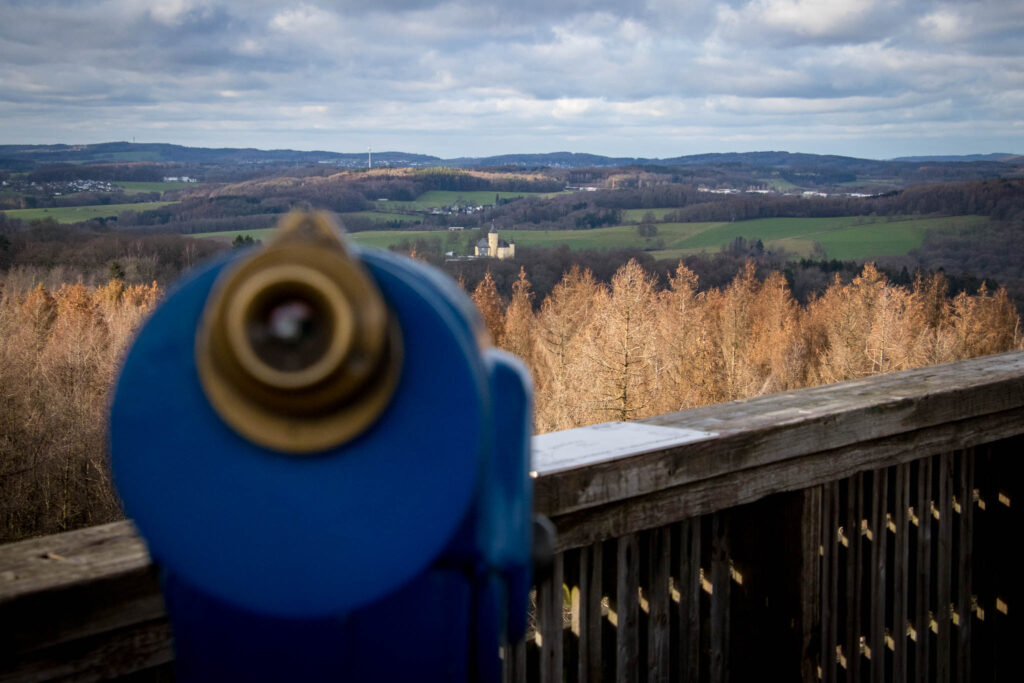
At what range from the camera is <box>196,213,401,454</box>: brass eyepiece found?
83 centimetres

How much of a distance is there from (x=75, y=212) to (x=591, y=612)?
69.3 metres

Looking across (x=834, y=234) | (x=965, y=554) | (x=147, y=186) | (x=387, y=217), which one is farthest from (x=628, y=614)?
(x=834, y=234)

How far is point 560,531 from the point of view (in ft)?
5.50

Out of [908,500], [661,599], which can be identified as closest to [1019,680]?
[908,500]

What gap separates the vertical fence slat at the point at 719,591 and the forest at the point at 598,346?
34.1 m

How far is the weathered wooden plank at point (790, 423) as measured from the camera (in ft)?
5.50

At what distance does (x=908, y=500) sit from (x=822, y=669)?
0.51m

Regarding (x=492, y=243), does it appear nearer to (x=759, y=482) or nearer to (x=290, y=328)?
(x=759, y=482)

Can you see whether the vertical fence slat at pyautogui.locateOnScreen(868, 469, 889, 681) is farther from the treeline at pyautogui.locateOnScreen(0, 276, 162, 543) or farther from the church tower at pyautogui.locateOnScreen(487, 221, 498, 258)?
the church tower at pyautogui.locateOnScreen(487, 221, 498, 258)

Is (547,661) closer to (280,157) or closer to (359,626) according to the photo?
(359,626)

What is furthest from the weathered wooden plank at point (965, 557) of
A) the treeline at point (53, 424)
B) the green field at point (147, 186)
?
the green field at point (147, 186)

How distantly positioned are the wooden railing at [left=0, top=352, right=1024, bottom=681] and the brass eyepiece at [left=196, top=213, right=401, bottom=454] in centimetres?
49

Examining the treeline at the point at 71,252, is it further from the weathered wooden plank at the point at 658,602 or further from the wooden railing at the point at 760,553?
the weathered wooden plank at the point at 658,602

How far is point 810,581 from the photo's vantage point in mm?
2049
